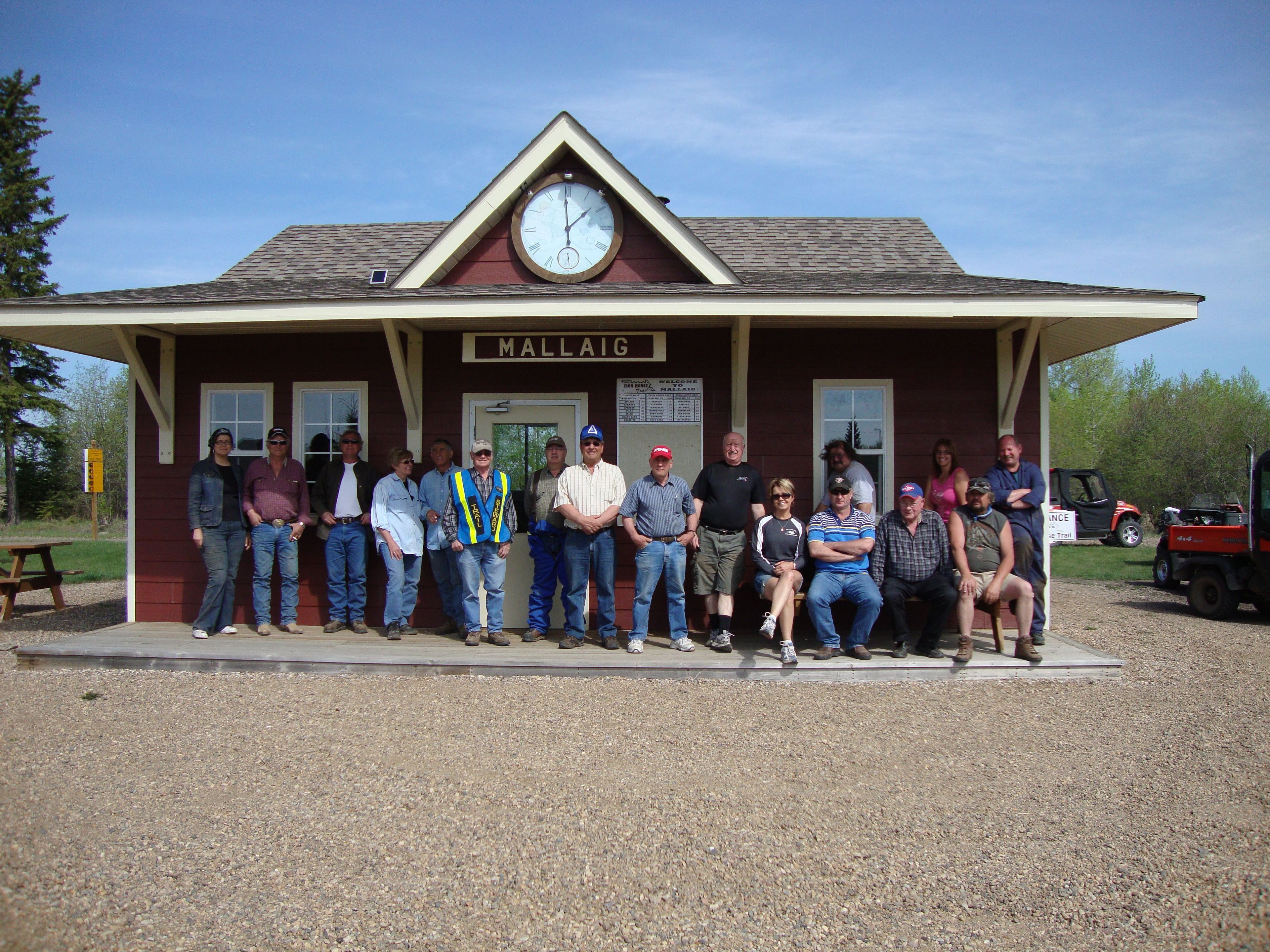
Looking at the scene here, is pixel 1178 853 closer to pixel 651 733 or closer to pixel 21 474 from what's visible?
pixel 651 733

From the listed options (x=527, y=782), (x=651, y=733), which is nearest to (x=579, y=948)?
(x=527, y=782)

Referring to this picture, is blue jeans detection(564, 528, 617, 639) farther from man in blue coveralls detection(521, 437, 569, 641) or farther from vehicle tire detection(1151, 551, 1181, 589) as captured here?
vehicle tire detection(1151, 551, 1181, 589)

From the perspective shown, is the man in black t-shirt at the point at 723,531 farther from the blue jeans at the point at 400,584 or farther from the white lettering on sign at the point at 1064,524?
the white lettering on sign at the point at 1064,524

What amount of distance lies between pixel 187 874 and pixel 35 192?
124 ft

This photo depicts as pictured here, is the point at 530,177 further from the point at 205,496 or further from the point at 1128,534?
the point at 1128,534

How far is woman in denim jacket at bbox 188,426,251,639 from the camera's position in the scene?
282 inches

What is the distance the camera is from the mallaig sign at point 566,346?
24.7 feet

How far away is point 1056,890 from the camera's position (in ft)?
10.2

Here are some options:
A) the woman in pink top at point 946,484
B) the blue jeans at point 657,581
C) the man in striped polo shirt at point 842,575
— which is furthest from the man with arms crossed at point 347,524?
the woman in pink top at point 946,484

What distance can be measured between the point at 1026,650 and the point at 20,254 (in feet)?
122

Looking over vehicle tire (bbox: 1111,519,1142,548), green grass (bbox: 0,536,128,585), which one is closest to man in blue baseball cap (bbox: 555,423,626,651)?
green grass (bbox: 0,536,128,585)

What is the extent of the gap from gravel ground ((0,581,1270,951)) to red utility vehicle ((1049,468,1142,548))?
632 inches

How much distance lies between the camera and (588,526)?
6.73 m

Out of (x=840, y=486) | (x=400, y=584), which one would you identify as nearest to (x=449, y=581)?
(x=400, y=584)
